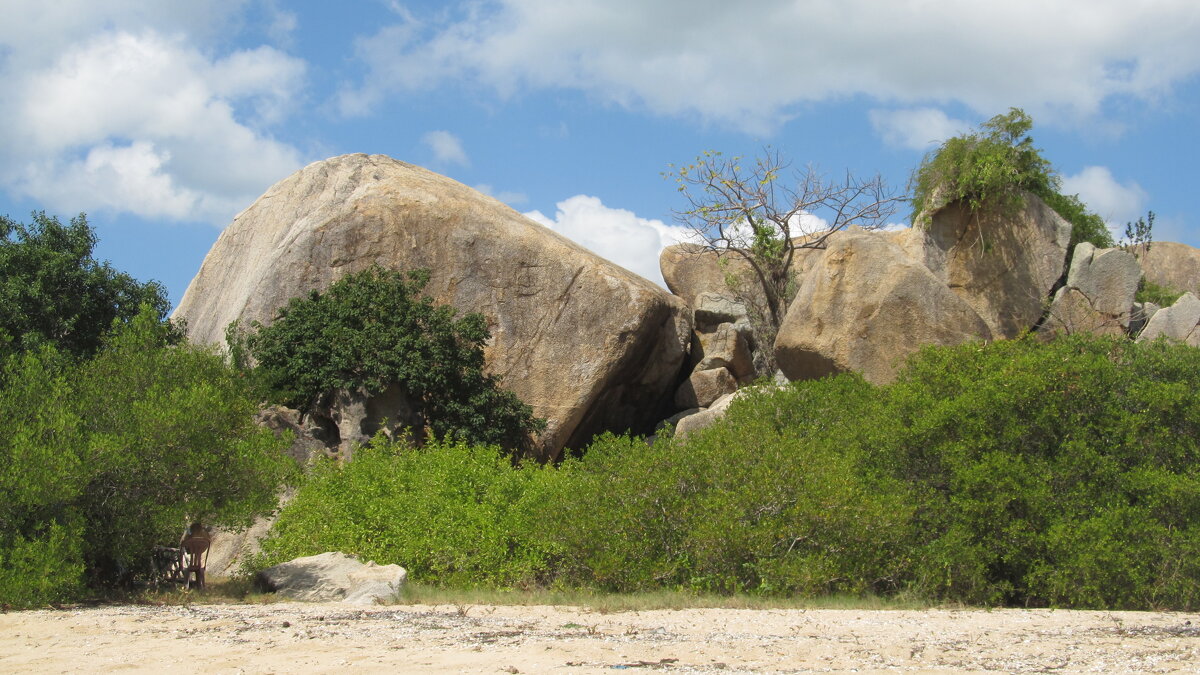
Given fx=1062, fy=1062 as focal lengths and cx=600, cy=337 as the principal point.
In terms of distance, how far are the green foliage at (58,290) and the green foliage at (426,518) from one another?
9101 millimetres

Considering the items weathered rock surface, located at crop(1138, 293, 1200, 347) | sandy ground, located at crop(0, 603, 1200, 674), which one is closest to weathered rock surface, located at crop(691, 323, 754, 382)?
weathered rock surface, located at crop(1138, 293, 1200, 347)

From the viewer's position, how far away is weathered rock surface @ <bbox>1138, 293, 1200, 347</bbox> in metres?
23.9

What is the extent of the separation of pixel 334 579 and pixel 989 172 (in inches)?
723

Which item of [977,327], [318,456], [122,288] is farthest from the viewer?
[122,288]

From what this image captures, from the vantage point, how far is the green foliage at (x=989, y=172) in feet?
82.3

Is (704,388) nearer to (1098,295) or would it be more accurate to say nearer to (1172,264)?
(1098,295)

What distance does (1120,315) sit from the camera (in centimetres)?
2486

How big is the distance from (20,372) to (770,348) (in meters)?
20.8

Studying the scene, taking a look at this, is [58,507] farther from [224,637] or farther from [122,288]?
[122,288]

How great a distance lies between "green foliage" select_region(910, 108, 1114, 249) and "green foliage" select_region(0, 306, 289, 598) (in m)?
17.8

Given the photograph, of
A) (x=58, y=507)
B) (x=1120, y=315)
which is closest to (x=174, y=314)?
(x=58, y=507)

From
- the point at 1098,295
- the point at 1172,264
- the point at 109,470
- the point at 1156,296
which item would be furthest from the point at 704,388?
the point at 1172,264

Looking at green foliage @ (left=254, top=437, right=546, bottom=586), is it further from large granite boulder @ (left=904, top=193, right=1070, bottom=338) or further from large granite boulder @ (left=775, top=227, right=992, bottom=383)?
large granite boulder @ (left=904, top=193, right=1070, bottom=338)

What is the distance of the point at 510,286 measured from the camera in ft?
81.2
